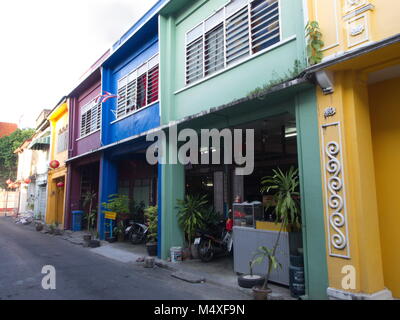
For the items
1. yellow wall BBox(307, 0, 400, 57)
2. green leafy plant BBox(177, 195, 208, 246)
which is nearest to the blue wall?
green leafy plant BBox(177, 195, 208, 246)

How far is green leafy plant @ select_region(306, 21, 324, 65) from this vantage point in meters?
5.21

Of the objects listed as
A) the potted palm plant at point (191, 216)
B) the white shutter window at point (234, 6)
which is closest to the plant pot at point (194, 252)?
the potted palm plant at point (191, 216)

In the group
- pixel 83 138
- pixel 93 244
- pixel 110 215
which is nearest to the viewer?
pixel 93 244

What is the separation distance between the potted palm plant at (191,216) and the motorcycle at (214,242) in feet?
0.86

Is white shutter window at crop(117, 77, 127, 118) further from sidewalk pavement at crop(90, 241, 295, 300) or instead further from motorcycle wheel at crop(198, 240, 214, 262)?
motorcycle wheel at crop(198, 240, 214, 262)

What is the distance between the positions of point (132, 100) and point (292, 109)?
717cm

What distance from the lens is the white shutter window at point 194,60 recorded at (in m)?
8.58

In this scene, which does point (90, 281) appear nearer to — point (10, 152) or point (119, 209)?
point (119, 209)

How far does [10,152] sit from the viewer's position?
36031mm

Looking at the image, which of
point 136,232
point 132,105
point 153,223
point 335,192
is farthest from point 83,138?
point 335,192

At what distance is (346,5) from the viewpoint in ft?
16.4

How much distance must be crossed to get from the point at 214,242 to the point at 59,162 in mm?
13713

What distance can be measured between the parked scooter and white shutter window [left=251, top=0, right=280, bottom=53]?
25.4 feet

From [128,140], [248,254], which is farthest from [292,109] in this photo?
[128,140]
